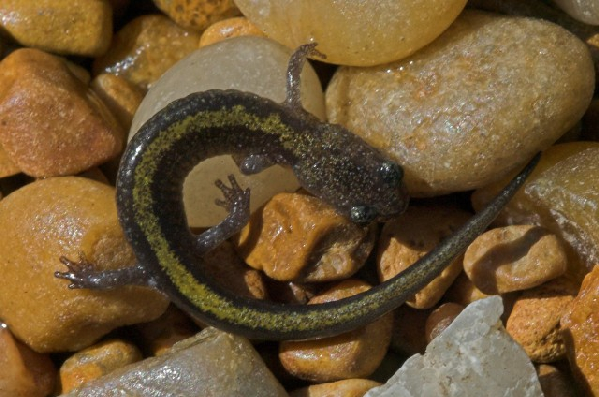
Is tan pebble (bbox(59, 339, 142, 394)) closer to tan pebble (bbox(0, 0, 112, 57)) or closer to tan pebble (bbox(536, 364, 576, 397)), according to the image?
tan pebble (bbox(0, 0, 112, 57))

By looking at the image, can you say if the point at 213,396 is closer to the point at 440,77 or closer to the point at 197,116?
the point at 197,116

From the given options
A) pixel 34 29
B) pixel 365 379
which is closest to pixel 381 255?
pixel 365 379

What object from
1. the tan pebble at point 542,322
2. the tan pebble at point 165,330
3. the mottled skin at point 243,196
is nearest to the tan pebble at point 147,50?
the mottled skin at point 243,196

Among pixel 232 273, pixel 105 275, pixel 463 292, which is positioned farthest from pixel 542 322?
pixel 105 275

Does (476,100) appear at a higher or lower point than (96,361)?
higher

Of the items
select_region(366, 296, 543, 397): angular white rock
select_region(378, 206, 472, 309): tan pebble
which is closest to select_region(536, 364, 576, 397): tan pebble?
select_region(366, 296, 543, 397): angular white rock

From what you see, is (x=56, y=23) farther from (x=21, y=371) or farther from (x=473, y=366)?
(x=473, y=366)
